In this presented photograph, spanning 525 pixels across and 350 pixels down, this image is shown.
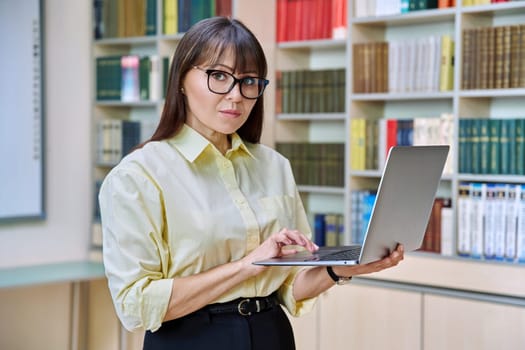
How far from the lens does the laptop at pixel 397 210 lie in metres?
1.58

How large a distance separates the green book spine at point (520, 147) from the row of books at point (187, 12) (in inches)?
61.6

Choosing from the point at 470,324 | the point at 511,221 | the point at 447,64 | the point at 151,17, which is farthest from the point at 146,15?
the point at 470,324

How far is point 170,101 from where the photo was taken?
5.88ft

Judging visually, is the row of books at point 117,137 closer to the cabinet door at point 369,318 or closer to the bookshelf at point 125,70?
the bookshelf at point 125,70

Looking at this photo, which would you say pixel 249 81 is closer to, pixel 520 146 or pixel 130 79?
pixel 520 146

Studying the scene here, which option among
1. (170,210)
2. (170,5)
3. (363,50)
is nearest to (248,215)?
(170,210)

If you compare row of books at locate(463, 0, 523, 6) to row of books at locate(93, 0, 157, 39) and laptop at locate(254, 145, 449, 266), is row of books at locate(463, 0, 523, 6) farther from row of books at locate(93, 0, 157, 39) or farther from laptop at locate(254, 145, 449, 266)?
laptop at locate(254, 145, 449, 266)

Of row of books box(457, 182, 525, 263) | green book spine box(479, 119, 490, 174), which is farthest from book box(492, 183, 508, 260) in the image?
green book spine box(479, 119, 490, 174)

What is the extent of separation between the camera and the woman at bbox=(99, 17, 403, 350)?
1661 mm

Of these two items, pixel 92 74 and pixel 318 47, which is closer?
pixel 318 47

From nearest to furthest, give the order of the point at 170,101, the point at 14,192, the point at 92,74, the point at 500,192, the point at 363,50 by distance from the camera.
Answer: the point at 170,101 → the point at 500,192 → the point at 363,50 → the point at 14,192 → the point at 92,74

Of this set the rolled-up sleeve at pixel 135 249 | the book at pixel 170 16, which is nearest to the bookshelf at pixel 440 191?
the book at pixel 170 16

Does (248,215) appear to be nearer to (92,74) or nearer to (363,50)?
(363,50)

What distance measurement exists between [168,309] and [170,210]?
0.21 m
